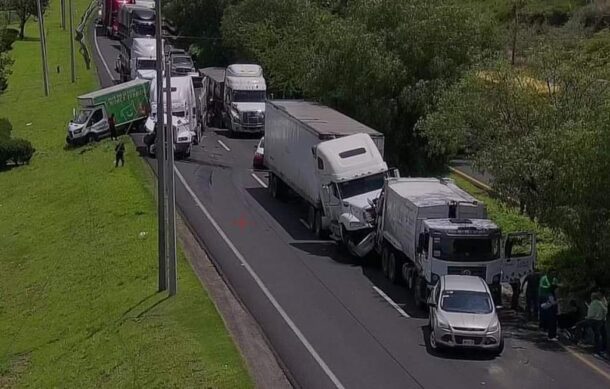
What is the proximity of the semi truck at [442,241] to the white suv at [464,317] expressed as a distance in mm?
1609

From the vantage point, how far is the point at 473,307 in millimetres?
24062

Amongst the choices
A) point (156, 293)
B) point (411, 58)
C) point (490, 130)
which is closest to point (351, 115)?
point (411, 58)

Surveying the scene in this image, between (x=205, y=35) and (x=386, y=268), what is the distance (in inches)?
2024

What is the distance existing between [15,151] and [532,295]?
1318 inches

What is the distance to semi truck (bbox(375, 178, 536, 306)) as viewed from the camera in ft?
87.6

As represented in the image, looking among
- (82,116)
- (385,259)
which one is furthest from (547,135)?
(82,116)

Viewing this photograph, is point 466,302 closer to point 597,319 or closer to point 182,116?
point 597,319

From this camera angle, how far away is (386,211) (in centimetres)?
3069

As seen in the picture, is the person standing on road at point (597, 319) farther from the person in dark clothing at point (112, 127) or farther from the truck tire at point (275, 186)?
the person in dark clothing at point (112, 127)

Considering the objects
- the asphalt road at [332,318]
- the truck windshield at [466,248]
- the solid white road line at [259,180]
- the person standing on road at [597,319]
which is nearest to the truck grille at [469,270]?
the truck windshield at [466,248]

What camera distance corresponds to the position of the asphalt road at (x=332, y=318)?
22.3m

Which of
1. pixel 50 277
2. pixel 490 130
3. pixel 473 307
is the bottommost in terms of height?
pixel 50 277

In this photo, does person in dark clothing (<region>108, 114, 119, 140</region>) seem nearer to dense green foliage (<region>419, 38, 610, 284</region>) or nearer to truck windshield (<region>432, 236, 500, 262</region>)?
dense green foliage (<region>419, 38, 610, 284</region>)

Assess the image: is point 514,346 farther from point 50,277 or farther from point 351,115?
point 351,115
